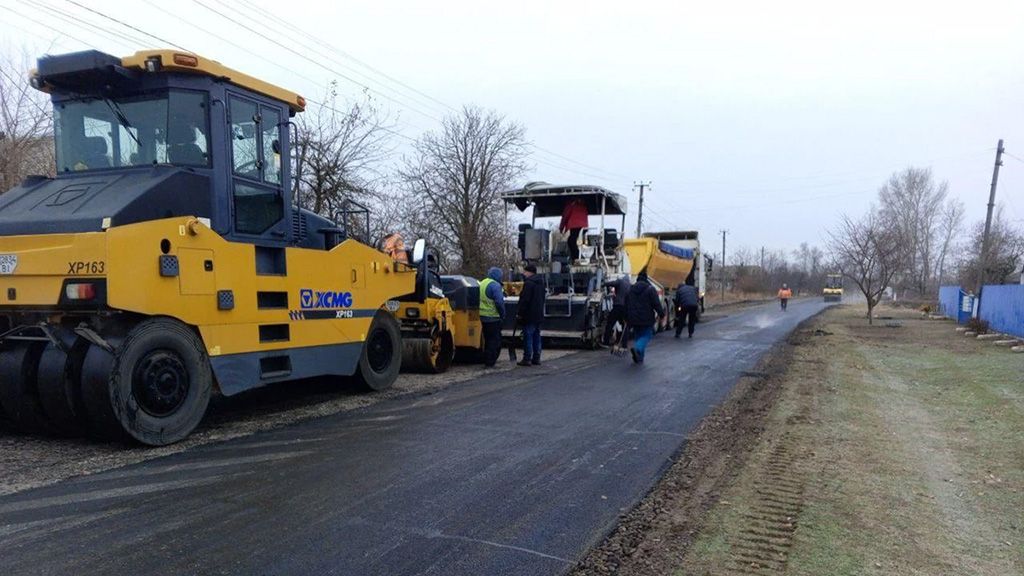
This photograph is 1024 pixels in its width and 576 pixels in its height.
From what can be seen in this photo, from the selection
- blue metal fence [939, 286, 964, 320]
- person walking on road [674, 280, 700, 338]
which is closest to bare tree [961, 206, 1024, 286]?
blue metal fence [939, 286, 964, 320]

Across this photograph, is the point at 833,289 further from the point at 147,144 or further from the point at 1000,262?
the point at 147,144

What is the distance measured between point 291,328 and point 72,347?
2.02 m

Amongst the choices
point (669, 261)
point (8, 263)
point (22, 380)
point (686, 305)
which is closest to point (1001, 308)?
point (669, 261)

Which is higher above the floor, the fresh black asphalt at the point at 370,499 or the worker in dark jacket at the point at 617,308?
the worker in dark jacket at the point at 617,308

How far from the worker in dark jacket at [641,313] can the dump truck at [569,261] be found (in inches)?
94.9

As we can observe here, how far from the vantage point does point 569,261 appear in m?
16.2

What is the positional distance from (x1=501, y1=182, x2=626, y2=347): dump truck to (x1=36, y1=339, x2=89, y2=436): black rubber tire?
957 cm

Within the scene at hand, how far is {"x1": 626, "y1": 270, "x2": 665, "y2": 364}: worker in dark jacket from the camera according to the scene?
12.3 m

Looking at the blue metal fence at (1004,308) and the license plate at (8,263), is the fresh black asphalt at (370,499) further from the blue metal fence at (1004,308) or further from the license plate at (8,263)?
the blue metal fence at (1004,308)

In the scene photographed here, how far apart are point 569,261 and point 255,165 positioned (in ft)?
33.4

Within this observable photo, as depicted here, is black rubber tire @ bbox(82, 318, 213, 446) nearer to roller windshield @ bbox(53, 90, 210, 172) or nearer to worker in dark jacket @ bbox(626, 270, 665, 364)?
roller windshield @ bbox(53, 90, 210, 172)

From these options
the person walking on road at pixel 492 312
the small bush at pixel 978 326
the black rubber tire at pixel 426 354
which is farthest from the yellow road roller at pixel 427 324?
the small bush at pixel 978 326

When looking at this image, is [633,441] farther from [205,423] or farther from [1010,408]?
[1010,408]

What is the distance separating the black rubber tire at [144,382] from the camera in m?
5.27
